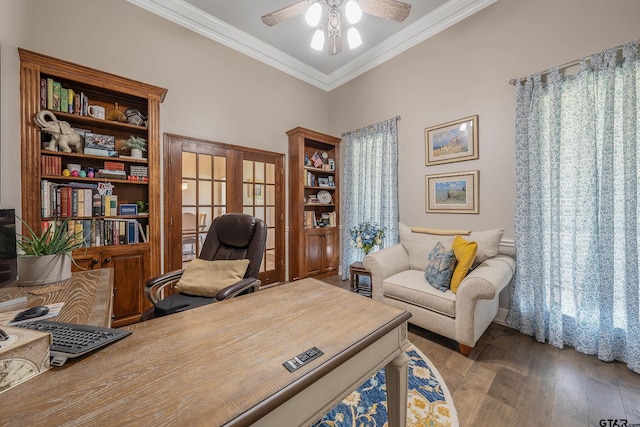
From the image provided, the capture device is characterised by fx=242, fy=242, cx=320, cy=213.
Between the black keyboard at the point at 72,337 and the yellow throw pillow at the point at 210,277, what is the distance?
0.90 metres

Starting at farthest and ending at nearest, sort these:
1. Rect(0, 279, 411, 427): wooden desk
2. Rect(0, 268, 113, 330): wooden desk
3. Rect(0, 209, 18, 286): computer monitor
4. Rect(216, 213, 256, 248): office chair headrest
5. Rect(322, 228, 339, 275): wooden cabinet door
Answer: Rect(322, 228, 339, 275): wooden cabinet door
Rect(216, 213, 256, 248): office chair headrest
Rect(0, 209, 18, 286): computer monitor
Rect(0, 268, 113, 330): wooden desk
Rect(0, 279, 411, 427): wooden desk

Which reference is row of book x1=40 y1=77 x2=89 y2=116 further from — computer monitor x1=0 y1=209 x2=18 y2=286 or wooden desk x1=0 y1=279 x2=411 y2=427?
wooden desk x1=0 y1=279 x2=411 y2=427


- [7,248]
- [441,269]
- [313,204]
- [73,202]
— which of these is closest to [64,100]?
[73,202]

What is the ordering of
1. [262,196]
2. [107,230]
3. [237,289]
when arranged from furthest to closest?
[262,196] < [107,230] < [237,289]

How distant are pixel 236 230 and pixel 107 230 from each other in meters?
1.25

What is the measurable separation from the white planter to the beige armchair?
2.36m

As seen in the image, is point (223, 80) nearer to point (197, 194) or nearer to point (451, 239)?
point (197, 194)

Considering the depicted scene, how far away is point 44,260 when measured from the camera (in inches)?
55.1

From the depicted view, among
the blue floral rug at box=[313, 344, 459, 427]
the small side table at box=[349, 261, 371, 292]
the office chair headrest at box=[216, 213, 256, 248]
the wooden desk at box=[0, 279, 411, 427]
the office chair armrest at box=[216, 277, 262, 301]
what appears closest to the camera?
the wooden desk at box=[0, 279, 411, 427]

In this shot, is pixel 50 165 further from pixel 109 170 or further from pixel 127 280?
pixel 127 280

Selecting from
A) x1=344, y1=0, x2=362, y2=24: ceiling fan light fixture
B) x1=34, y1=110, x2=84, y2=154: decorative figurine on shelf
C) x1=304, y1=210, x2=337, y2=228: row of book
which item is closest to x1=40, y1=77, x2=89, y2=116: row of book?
x1=34, y1=110, x2=84, y2=154: decorative figurine on shelf

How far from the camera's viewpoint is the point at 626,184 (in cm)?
178

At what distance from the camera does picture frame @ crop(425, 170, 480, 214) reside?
266cm

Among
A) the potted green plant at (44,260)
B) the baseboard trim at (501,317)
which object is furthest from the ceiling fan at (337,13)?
the baseboard trim at (501,317)
